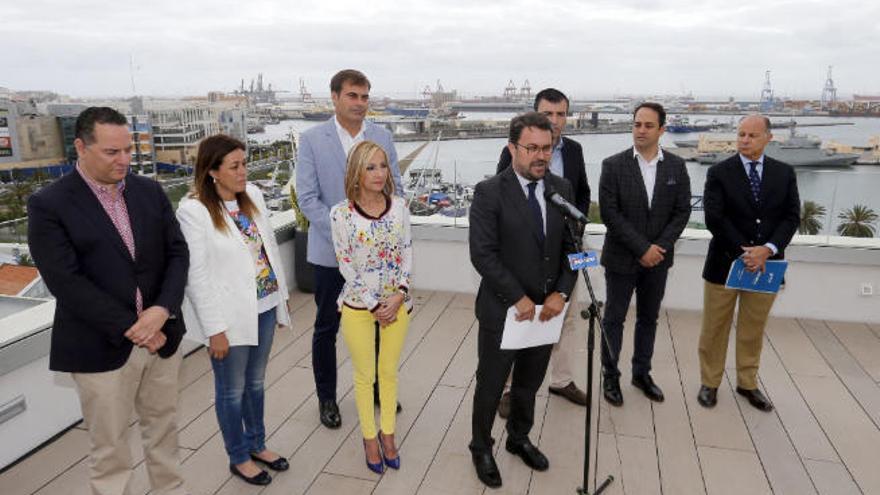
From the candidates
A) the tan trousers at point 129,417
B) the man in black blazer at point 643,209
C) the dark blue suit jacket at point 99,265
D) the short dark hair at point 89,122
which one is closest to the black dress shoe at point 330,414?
the tan trousers at point 129,417

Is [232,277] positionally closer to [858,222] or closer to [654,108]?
[654,108]

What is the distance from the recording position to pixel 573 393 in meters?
2.95

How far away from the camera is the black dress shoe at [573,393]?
294 centimetres

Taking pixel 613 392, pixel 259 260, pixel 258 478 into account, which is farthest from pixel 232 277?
pixel 613 392

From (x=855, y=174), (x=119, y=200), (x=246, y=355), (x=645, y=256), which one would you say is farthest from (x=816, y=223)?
(x=119, y=200)

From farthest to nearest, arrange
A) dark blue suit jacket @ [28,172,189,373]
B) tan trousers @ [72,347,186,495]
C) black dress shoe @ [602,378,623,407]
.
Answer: black dress shoe @ [602,378,623,407]
tan trousers @ [72,347,186,495]
dark blue suit jacket @ [28,172,189,373]

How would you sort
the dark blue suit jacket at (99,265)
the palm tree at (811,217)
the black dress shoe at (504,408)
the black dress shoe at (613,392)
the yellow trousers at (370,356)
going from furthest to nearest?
the palm tree at (811,217) < the black dress shoe at (613,392) < the black dress shoe at (504,408) < the yellow trousers at (370,356) < the dark blue suit jacket at (99,265)

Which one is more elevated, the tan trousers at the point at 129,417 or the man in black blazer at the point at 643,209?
the man in black blazer at the point at 643,209

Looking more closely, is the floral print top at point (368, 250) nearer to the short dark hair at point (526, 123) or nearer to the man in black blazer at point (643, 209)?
the short dark hair at point (526, 123)

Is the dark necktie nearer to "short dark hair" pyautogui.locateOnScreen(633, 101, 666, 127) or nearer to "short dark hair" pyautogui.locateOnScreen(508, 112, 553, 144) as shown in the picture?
"short dark hair" pyautogui.locateOnScreen(508, 112, 553, 144)

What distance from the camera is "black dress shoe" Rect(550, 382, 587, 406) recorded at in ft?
9.63

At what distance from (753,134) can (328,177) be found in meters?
2.21

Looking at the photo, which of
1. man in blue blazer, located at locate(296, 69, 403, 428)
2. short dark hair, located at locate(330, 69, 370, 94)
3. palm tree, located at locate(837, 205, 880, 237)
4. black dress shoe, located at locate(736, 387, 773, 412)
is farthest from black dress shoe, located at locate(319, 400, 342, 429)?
palm tree, located at locate(837, 205, 880, 237)

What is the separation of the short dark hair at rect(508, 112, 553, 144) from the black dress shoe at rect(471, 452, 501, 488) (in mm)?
1405
